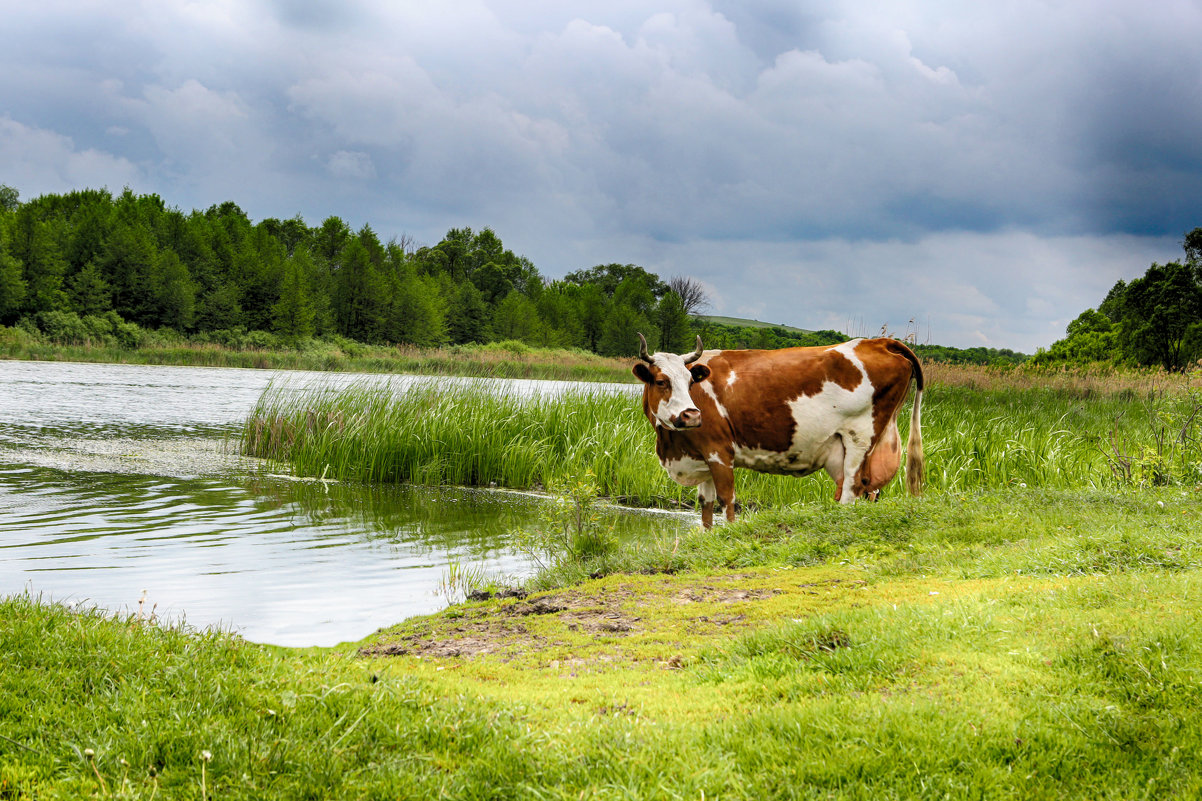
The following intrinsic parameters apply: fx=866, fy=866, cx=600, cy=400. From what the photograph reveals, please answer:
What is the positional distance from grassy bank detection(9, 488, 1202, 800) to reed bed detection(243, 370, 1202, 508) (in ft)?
22.6

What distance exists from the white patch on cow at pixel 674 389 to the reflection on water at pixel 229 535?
218 centimetres

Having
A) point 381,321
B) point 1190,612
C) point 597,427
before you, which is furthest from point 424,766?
point 381,321

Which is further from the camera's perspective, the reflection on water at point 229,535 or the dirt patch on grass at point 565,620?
the reflection on water at point 229,535

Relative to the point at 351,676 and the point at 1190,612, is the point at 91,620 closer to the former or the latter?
the point at 351,676

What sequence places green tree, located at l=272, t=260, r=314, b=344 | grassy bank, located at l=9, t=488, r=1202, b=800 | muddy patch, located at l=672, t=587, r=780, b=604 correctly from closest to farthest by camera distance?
grassy bank, located at l=9, t=488, r=1202, b=800 → muddy patch, located at l=672, t=587, r=780, b=604 → green tree, located at l=272, t=260, r=314, b=344

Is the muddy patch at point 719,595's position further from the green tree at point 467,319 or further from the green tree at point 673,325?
the green tree at point 467,319

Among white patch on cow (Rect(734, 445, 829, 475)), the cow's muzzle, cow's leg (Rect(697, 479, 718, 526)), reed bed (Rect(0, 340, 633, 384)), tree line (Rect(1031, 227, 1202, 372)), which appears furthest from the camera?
reed bed (Rect(0, 340, 633, 384))

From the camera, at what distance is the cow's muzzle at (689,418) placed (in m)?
7.87

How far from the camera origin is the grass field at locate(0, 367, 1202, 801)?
112 inches

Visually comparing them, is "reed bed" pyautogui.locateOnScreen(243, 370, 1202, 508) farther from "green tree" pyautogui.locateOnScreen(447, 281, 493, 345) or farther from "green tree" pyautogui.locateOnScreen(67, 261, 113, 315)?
"green tree" pyautogui.locateOnScreen(447, 281, 493, 345)

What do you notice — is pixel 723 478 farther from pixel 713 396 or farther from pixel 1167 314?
pixel 1167 314

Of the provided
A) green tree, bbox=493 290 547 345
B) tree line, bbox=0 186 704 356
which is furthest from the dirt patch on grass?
green tree, bbox=493 290 547 345

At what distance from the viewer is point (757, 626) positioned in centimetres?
503

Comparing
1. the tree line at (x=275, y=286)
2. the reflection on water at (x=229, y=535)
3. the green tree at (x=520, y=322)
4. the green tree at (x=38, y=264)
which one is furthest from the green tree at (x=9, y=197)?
the reflection on water at (x=229, y=535)
